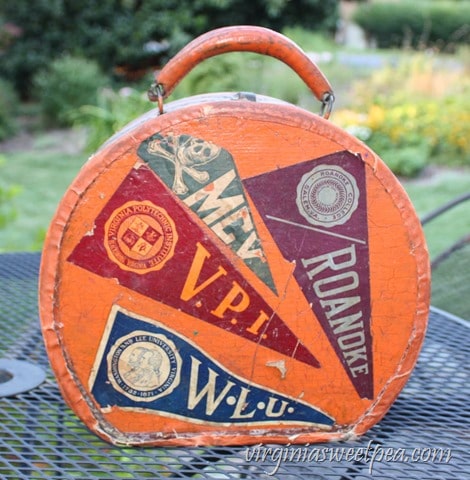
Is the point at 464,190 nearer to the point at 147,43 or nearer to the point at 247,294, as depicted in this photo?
the point at 247,294

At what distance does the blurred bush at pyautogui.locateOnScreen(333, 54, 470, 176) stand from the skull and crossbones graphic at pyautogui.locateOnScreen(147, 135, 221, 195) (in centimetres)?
527

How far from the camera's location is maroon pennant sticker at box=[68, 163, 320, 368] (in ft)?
3.82

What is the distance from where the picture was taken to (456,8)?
2059 centimetres

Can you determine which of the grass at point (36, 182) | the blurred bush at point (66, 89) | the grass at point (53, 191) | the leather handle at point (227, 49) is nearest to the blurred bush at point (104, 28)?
the blurred bush at point (66, 89)

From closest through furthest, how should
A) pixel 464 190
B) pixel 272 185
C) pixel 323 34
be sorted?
pixel 272 185
pixel 464 190
pixel 323 34

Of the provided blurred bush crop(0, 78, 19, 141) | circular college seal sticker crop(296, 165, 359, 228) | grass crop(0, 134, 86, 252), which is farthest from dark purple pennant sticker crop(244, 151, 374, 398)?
blurred bush crop(0, 78, 19, 141)

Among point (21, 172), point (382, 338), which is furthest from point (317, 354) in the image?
point (21, 172)

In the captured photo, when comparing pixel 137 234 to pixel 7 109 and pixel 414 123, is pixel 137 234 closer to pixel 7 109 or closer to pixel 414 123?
pixel 414 123

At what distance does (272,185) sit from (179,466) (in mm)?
462

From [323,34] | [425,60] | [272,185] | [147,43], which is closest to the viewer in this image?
[272,185]

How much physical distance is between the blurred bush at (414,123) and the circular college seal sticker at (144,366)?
528 centimetres

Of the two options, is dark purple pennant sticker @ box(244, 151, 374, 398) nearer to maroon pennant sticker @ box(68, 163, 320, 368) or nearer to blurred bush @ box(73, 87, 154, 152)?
maroon pennant sticker @ box(68, 163, 320, 368)

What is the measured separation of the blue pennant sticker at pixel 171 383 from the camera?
1.20 m

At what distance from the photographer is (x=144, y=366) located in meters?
1.21
